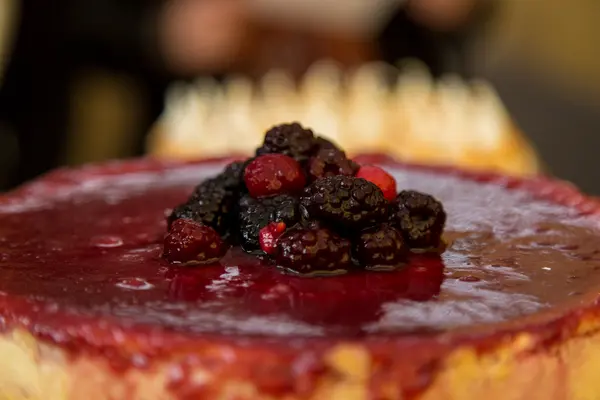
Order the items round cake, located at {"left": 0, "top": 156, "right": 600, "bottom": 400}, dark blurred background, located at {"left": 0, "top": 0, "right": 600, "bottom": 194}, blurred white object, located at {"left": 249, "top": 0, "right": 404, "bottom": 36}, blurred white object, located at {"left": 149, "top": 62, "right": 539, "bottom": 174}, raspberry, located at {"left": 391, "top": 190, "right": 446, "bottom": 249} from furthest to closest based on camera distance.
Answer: blurred white object, located at {"left": 249, "top": 0, "right": 404, "bottom": 36} < dark blurred background, located at {"left": 0, "top": 0, "right": 600, "bottom": 194} < blurred white object, located at {"left": 149, "top": 62, "right": 539, "bottom": 174} < raspberry, located at {"left": 391, "top": 190, "right": 446, "bottom": 249} < round cake, located at {"left": 0, "top": 156, "right": 600, "bottom": 400}

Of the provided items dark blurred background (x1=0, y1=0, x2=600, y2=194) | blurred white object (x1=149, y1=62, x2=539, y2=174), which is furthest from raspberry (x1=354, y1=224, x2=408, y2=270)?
dark blurred background (x1=0, y1=0, x2=600, y2=194)

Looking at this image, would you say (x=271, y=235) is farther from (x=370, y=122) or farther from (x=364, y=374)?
(x=370, y=122)

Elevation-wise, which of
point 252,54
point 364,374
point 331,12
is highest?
point 331,12

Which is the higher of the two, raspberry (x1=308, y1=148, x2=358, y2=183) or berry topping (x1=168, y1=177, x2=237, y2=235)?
raspberry (x1=308, y1=148, x2=358, y2=183)

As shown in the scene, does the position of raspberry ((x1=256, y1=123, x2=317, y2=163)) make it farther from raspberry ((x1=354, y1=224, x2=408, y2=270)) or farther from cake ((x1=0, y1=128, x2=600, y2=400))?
raspberry ((x1=354, y1=224, x2=408, y2=270))

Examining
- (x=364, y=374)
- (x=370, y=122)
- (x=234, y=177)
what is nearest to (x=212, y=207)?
(x=234, y=177)

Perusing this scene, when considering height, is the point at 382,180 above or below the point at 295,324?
above
